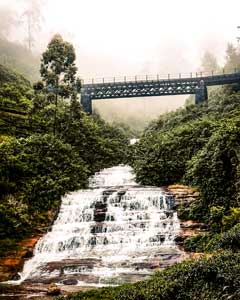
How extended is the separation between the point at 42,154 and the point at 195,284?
79.3 feet

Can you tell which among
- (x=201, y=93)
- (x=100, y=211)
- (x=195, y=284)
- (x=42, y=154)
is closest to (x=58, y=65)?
(x=42, y=154)

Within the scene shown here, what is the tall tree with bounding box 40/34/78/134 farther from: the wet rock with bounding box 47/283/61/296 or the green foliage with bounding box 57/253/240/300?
the green foliage with bounding box 57/253/240/300

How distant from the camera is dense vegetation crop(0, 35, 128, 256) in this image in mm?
28250

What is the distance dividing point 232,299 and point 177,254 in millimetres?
11161

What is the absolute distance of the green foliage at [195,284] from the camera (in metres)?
12.3

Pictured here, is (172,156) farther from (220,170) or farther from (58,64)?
(58,64)

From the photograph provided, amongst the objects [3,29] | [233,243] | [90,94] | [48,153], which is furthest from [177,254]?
[3,29]

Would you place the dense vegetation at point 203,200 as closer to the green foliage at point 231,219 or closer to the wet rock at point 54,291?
the green foliage at point 231,219

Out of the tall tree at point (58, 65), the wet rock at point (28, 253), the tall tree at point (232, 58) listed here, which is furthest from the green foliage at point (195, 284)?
the tall tree at point (232, 58)

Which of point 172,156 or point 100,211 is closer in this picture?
point 100,211

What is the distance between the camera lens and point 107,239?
83.4 feet

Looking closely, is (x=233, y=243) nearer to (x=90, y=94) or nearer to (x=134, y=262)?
(x=134, y=262)

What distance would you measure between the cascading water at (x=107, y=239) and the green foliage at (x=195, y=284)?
552cm

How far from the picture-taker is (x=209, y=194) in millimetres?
27656
